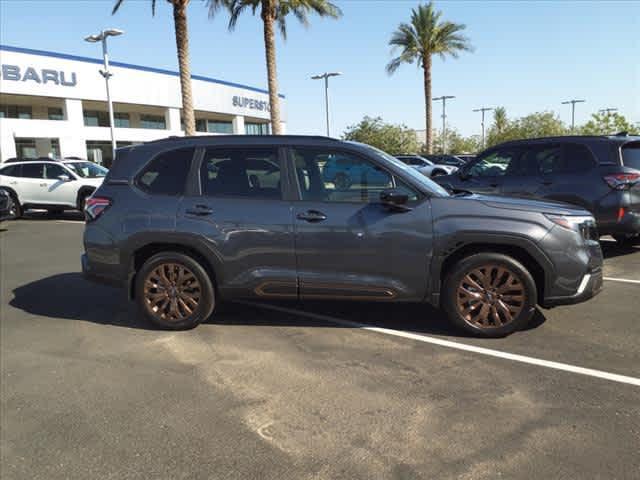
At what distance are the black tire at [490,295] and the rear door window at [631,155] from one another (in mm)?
3782

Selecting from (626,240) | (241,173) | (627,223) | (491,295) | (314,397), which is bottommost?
(314,397)

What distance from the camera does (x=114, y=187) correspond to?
5.10 m

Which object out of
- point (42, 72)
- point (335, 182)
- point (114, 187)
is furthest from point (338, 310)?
point (42, 72)

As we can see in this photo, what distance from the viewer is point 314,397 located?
3584mm

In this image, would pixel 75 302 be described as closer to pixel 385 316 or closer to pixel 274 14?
pixel 385 316

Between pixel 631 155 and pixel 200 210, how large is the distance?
19.2ft

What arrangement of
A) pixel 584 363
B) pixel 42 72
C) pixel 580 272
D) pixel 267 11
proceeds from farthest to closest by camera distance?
pixel 42 72 < pixel 267 11 < pixel 580 272 < pixel 584 363

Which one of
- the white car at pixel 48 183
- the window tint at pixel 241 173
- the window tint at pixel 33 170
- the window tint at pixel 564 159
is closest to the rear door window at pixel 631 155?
the window tint at pixel 564 159

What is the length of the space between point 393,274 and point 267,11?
19827 millimetres

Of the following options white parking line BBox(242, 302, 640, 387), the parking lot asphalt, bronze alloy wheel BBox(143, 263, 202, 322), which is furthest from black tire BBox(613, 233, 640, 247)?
bronze alloy wheel BBox(143, 263, 202, 322)

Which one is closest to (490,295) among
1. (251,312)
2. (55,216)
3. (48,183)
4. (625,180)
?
(251,312)

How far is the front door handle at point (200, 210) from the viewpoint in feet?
15.8

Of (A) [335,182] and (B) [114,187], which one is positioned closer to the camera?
(A) [335,182]

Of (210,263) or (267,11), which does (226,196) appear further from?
(267,11)
